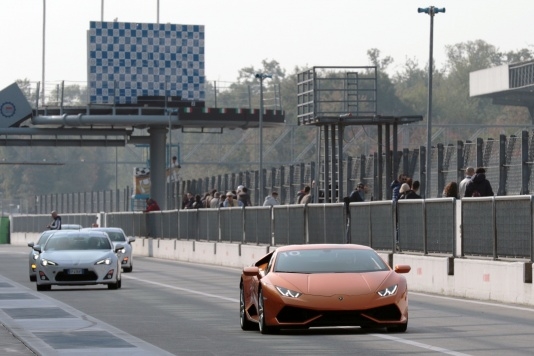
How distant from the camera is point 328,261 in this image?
63.5ft

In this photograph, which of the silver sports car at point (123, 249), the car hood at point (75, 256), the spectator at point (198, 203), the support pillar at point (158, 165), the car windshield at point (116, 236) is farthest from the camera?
the support pillar at point (158, 165)

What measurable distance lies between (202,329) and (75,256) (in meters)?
12.7

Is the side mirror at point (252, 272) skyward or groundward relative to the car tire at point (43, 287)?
skyward

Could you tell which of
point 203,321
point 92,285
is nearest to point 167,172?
point 92,285

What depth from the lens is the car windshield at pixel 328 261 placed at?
1916cm

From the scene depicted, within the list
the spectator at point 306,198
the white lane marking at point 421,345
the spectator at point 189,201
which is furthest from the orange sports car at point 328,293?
the spectator at point 189,201

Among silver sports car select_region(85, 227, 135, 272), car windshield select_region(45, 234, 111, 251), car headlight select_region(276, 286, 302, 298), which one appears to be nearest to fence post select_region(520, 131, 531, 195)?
car windshield select_region(45, 234, 111, 251)

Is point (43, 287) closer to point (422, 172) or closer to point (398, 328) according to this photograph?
point (422, 172)

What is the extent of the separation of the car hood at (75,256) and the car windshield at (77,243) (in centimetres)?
45

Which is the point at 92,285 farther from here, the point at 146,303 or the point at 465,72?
the point at 465,72

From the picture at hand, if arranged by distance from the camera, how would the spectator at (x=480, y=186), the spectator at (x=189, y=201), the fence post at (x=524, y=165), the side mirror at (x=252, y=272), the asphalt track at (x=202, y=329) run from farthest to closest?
the spectator at (x=189, y=201)
the fence post at (x=524, y=165)
the spectator at (x=480, y=186)
the side mirror at (x=252, y=272)
the asphalt track at (x=202, y=329)

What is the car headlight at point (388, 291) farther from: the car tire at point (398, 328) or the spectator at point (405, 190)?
the spectator at point (405, 190)

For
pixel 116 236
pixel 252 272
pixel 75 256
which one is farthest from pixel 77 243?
pixel 252 272

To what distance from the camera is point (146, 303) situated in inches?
1067
